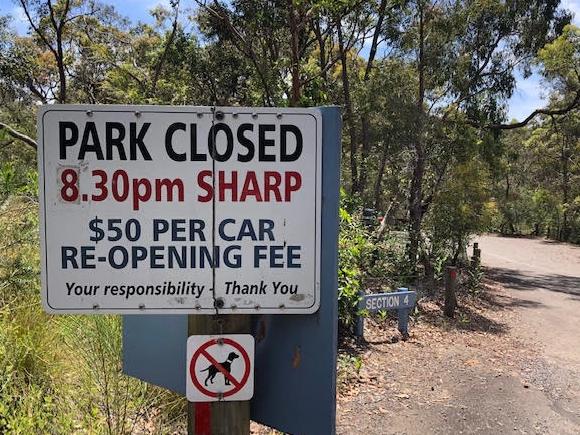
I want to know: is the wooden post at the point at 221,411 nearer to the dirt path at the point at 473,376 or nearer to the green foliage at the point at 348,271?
the dirt path at the point at 473,376

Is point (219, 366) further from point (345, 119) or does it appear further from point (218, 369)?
point (345, 119)

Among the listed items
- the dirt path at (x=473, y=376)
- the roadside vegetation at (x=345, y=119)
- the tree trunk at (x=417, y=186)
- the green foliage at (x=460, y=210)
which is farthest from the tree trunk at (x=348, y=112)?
the dirt path at (x=473, y=376)

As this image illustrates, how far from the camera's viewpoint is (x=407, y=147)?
11594 mm

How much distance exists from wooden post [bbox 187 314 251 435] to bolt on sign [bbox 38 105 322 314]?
79 millimetres

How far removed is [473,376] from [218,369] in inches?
202

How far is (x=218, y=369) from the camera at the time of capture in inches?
59.2

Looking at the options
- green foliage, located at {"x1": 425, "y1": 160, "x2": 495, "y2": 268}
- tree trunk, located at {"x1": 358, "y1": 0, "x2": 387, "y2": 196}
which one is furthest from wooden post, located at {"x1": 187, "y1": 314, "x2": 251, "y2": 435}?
tree trunk, located at {"x1": 358, "y1": 0, "x2": 387, "y2": 196}

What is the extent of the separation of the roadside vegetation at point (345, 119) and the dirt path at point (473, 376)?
556 mm

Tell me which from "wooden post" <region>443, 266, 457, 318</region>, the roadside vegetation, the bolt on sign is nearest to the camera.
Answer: the bolt on sign

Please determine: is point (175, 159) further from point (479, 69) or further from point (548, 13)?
point (548, 13)

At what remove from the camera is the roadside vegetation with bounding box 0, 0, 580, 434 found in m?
3.36

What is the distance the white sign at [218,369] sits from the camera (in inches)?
59.1

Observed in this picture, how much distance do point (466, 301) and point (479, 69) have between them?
6.85 meters

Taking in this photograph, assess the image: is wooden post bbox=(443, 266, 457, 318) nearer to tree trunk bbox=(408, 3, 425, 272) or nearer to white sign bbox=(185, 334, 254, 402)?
tree trunk bbox=(408, 3, 425, 272)
